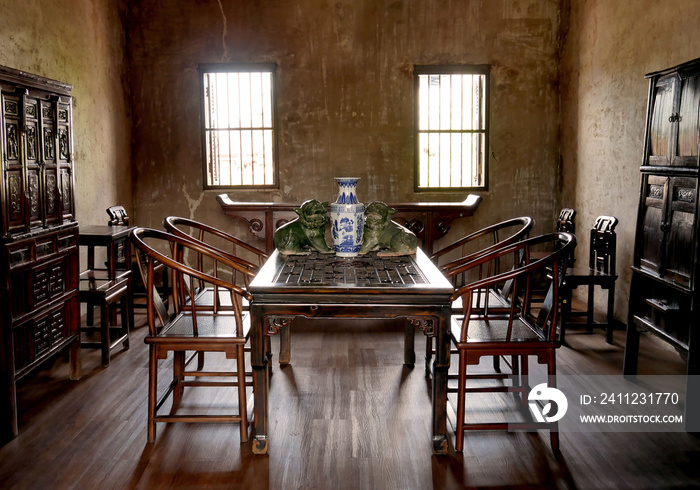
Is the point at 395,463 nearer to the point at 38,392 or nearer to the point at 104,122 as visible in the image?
the point at 38,392

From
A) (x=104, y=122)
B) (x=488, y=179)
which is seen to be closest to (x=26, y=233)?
(x=104, y=122)

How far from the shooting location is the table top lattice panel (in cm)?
265

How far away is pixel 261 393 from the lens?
2.69 m

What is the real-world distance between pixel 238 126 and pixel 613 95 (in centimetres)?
357

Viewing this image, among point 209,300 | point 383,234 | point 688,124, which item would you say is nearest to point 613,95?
point 688,124

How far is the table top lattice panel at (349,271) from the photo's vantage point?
265cm

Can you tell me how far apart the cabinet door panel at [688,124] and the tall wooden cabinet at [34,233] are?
131 inches

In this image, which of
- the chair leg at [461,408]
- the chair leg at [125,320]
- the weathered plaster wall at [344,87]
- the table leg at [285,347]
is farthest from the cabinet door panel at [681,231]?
the chair leg at [125,320]

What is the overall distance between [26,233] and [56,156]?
22.7 inches

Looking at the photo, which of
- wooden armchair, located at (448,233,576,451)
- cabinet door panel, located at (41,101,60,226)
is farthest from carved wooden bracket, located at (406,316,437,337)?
cabinet door panel, located at (41,101,60,226)

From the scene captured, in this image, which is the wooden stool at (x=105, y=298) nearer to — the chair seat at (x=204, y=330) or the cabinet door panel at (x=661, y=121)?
the chair seat at (x=204, y=330)

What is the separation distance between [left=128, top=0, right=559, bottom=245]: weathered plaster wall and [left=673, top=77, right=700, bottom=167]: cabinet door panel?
309 centimetres

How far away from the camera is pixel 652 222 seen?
3393 millimetres

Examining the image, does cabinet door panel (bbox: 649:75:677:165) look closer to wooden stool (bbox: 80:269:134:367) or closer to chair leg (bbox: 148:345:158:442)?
chair leg (bbox: 148:345:158:442)
